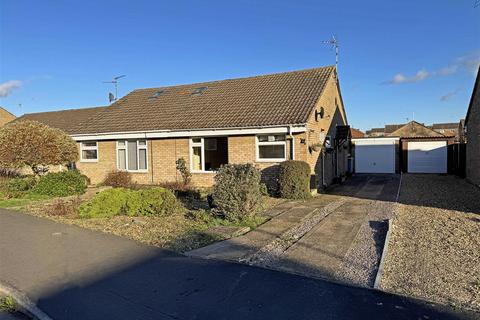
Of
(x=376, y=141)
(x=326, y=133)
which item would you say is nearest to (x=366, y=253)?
(x=326, y=133)

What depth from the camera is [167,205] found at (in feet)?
32.8

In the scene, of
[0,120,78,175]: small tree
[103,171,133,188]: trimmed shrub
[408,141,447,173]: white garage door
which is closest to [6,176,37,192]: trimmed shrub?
[0,120,78,175]: small tree

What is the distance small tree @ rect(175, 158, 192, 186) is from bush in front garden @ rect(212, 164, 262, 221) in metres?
7.58

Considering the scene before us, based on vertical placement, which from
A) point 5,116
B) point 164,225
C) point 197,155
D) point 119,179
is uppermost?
point 5,116

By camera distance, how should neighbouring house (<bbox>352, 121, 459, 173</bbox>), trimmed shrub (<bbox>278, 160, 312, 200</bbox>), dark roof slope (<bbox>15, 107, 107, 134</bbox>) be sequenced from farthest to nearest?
dark roof slope (<bbox>15, 107, 107, 134</bbox>), neighbouring house (<bbox>352, 121, 459, 173</bbox>), trimmed shrub (<bbox>278, 160, 312, 200</bbox>)

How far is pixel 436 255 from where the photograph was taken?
6.27m

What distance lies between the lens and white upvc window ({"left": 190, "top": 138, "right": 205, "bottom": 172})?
1734 cm

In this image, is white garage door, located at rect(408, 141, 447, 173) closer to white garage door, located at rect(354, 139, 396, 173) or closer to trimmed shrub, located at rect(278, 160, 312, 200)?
white garage door, located at rect(354, 139, 396, 173)

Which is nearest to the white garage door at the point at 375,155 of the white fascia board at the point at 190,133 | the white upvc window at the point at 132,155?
A: the white fascia board at the point at 190,133

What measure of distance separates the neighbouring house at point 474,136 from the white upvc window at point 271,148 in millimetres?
8989

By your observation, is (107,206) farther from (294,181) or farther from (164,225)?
(294,181)

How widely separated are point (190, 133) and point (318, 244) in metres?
10.9

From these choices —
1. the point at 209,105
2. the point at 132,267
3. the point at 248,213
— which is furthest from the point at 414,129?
the point at 132,267

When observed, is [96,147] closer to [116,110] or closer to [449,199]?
[116,110]
